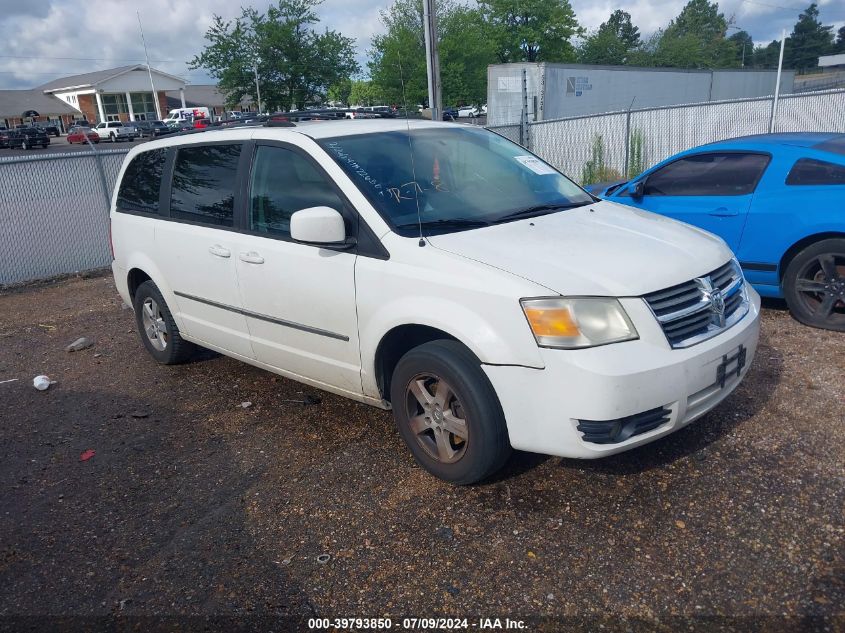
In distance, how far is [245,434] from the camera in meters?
4.36

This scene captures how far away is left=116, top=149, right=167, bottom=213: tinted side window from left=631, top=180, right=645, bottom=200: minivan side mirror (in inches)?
165

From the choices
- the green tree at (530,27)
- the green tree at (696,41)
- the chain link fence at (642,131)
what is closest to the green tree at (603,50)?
the green tree at (696,41)

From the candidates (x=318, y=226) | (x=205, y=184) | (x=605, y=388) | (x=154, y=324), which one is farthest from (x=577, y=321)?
(x=154, y=324)

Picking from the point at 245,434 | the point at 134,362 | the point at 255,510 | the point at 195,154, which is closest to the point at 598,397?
the point at 255,510

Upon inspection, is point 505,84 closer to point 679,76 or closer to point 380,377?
point 679,76

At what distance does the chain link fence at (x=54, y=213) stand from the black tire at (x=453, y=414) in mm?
8020

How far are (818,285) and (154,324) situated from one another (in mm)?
5325

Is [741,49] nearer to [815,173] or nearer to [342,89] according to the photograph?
[342,89]

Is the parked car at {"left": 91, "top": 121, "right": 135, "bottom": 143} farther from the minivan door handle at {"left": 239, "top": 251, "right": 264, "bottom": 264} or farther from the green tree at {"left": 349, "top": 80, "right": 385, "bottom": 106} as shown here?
the minivan door handle at {"left": 239, "top": 251, "right": 264, "bottom": 264}

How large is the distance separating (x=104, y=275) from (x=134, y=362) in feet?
15.2

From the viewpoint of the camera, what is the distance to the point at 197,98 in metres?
91.0

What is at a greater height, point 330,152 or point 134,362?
point 330,152

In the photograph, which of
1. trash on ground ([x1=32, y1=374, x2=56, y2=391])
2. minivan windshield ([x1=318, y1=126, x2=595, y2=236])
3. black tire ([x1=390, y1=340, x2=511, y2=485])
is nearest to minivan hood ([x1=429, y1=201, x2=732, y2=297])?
minivan windshield ([x1=318, y1=126, x2=595, y2=236])

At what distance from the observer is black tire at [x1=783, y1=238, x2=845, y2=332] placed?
528cm
